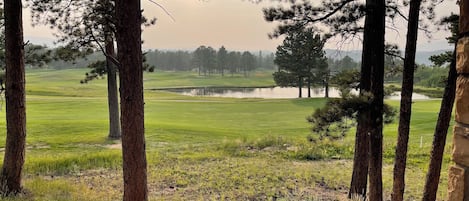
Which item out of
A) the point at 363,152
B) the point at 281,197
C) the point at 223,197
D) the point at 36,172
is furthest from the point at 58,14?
the point at 363,152

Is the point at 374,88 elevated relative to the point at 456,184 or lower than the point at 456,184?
elevated

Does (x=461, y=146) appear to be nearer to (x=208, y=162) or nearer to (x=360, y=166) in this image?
(x=360, y=166)

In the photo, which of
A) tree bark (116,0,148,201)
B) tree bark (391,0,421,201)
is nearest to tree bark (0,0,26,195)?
tree bark (116,0,148,201)

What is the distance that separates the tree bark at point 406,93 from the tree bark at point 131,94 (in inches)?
143

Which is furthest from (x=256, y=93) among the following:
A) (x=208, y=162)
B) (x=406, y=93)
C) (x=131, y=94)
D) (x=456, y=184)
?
(x=456, y=184)

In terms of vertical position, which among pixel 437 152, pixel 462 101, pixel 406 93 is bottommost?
pixel 437 152

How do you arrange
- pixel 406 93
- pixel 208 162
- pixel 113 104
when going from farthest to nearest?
pixel 113 104
pixel 208 162
pixel 406 93

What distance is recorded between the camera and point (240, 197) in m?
7.03

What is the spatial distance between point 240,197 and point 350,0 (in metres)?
3.83

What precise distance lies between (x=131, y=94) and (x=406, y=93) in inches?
151

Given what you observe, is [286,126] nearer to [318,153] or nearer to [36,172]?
[318,153]

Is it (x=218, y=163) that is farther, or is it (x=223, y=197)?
(x=218, y=163)

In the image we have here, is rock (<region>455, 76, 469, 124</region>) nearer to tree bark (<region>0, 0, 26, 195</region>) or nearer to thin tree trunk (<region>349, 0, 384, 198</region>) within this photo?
thin tree trunk (<region>349, 0, 384, 198</region>)

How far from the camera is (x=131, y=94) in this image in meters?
4.56
